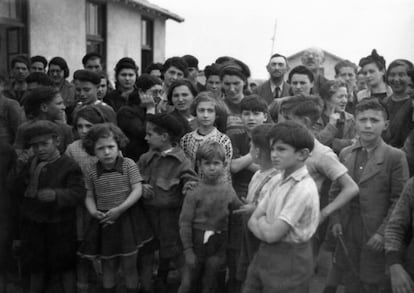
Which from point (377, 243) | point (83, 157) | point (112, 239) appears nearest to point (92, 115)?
point (83, 157)

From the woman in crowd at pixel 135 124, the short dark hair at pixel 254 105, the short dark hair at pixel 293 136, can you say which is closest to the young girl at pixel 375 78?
the short dark hair at pixel 254 105

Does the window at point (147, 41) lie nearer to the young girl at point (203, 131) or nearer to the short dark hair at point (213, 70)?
the short dark hair at point (213, 70)

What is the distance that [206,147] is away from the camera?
304 centimetres

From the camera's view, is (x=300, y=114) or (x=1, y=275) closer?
(x=300, y=114)

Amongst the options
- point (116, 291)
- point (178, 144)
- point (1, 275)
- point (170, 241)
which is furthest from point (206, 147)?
point (1, 275)

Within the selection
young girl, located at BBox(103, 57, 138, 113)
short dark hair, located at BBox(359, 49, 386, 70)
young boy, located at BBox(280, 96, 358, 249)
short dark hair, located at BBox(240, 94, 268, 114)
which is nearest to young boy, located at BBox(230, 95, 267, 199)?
short dark hair, located at BBox(240, 94, 268, 114)

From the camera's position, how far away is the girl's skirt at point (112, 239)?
10.5 feet

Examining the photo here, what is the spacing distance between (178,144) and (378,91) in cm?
266

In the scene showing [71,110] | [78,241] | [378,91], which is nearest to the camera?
[78,241]

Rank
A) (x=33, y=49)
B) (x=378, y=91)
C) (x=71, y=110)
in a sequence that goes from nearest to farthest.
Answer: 1. (x=71, y=110)
2. (x=378, y=91)
3. (x=33, y=49)

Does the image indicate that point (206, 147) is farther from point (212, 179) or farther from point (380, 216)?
point (380, 216)

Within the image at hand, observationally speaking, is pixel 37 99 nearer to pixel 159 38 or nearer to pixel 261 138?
pixel 261 138

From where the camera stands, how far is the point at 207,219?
300 centimetres

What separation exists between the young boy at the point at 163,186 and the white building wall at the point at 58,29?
15.7 feet
